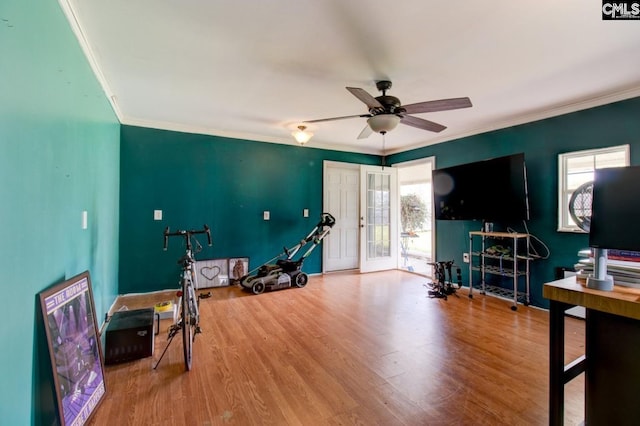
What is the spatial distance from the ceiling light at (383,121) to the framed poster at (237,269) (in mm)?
3054

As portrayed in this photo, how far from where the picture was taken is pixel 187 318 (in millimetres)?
2211

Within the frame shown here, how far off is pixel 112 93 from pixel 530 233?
17.5 ft

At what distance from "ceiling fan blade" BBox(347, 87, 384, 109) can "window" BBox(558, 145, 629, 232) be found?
2.55 metres

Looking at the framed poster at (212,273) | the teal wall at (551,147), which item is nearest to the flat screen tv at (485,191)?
the teal wall at (551,147)

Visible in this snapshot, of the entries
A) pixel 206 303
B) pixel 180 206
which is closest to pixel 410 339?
pixel 206 303

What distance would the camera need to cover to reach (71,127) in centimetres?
181

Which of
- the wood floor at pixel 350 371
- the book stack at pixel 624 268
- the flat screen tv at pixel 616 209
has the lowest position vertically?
the wood floor at pixel 350 371

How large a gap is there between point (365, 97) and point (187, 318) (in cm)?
228

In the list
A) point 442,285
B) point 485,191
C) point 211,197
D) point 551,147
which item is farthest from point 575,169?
point 211,197

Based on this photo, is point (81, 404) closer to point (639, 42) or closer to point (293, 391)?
point (293, 391)

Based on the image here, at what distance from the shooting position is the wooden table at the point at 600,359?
125 cm

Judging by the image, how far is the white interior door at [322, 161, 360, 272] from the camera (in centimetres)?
547

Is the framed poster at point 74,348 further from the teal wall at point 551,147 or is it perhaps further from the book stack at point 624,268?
the teal wall at point 551,147

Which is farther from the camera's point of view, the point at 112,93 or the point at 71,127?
the point at 112,93
